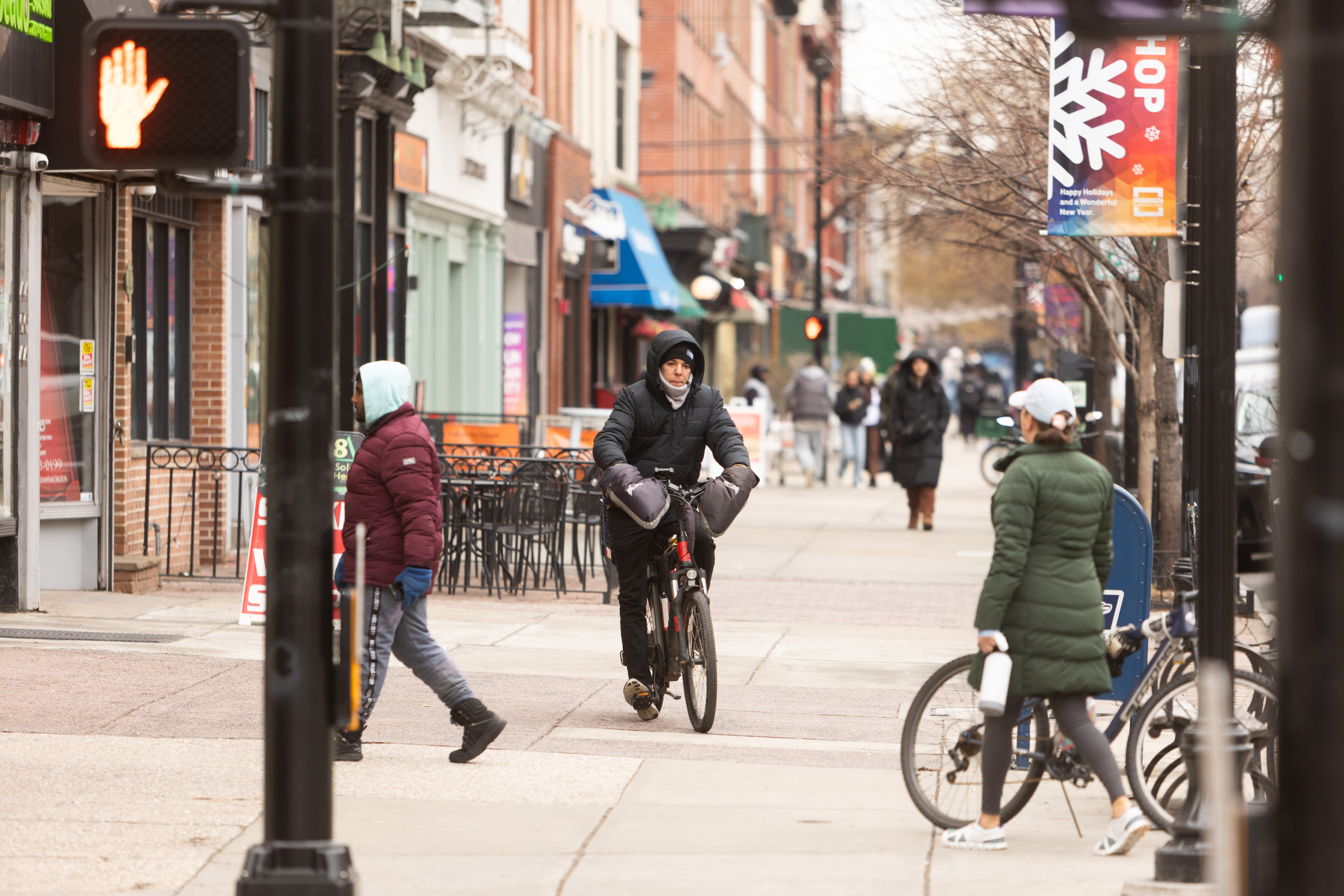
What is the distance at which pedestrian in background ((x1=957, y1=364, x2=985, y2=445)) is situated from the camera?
4400 cm

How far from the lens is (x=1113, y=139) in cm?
1084

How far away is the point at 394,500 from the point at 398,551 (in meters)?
0.21

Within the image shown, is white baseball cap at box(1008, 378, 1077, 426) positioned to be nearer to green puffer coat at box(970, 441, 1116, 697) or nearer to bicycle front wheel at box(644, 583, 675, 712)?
green puffer coat at box(970, 441, 1116, 697)

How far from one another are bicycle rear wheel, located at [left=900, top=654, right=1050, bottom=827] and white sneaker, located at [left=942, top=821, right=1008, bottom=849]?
0.19 metres

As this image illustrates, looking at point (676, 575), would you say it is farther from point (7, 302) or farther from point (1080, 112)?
point (7, 302)

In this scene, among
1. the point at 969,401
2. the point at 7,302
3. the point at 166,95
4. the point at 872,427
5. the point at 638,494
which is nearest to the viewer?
the point at 166,95

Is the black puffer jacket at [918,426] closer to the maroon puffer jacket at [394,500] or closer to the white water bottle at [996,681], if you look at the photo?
the maroon puffer jacket at [394,500]

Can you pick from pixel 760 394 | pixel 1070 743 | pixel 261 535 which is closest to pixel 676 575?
pixel 1070 743

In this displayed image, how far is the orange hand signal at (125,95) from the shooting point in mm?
4695

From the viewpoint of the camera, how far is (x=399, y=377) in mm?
7613

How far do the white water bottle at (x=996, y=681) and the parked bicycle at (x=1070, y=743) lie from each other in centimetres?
25

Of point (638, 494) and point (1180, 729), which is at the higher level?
point (638, 494)

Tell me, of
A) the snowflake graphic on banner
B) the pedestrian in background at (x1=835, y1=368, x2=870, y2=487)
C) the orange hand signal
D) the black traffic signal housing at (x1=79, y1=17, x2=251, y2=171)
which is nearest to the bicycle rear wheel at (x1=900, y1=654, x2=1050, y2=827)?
Result: the black traffic signal housing at (x1=79, y1=17, x2=251, y2=171)

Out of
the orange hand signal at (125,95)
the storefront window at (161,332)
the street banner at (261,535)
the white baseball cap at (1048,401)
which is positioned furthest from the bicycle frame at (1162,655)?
the storefront window at (161,332)
